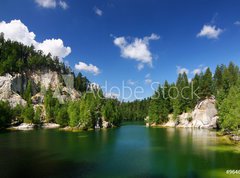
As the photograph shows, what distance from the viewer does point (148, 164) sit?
44.4m

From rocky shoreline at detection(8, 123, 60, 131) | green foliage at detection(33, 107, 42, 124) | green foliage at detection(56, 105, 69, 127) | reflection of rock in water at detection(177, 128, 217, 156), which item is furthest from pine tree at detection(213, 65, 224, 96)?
green foliage at detection(33, 107, 42, 124)

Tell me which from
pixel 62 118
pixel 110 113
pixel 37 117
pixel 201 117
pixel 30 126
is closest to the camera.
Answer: pixel 201 117

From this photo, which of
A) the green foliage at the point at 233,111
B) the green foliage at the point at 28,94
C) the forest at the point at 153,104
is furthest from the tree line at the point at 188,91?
the green foliage at the point at 28,94

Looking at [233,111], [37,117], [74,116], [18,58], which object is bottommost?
[37,117]

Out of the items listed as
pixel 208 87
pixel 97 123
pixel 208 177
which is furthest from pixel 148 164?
pixel 208 87

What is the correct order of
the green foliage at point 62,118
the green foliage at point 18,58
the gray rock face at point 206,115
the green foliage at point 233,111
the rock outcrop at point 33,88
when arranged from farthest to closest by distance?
the green foliage at point 18,58 < the rock outcrop at point 33,88 < the green foliage at point 62,118 < the gray rock face at point 206,115 < the green foliage at point 233,111

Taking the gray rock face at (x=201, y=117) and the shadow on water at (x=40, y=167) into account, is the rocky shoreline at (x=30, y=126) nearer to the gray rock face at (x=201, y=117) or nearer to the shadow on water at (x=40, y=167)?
the gray rock face at (x=201, y=117)

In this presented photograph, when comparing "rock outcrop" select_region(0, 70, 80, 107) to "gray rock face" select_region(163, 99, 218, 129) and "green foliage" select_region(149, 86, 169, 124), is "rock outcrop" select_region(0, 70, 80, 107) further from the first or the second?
"gray rock face" select_region(163, 99, 218, 129)

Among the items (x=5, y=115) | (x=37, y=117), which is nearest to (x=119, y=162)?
(x=5, y=115)

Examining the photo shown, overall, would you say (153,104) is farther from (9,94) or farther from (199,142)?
(9,94)

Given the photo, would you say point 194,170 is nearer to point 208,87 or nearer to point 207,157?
point 207,157

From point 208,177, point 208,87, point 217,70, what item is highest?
point 217,70

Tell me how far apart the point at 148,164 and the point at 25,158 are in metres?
24.1

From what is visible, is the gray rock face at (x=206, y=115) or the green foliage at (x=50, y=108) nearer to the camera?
the gray rock face at (x=206, y=115)
